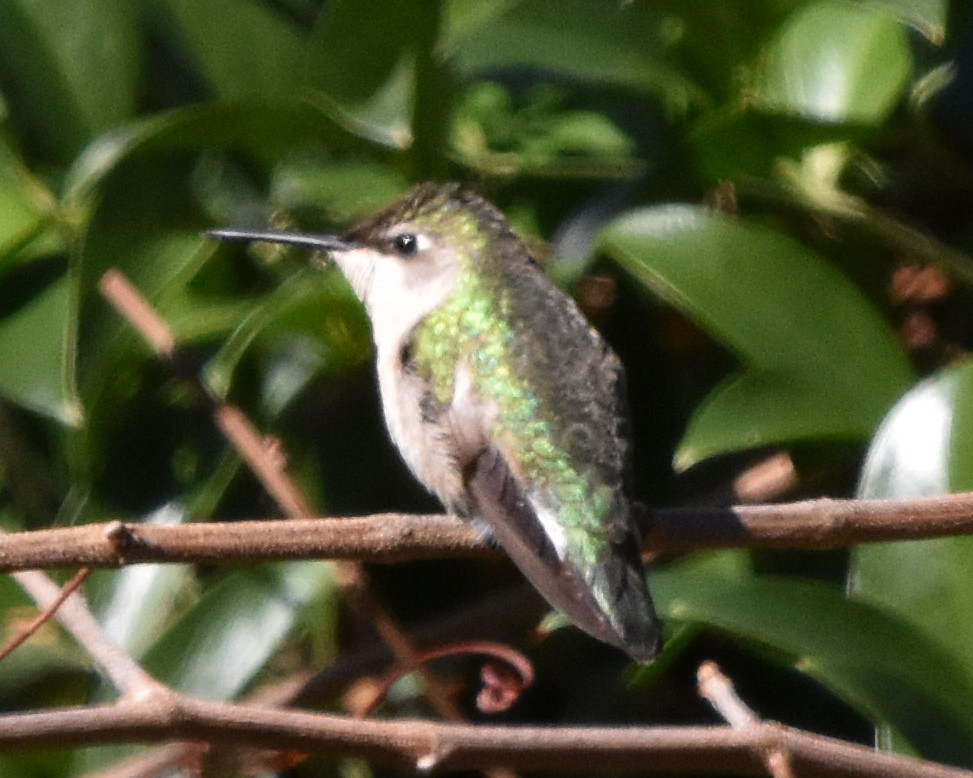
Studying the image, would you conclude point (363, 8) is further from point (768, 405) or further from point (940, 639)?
point (940, 639)

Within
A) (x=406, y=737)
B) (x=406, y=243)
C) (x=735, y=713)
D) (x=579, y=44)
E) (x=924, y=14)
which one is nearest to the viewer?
(x=406, y=737)

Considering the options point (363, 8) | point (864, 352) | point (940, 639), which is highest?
point (363, 8)

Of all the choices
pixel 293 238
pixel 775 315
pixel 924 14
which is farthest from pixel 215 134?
pixel 924 14

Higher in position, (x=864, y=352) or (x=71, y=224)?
(x=71, y=224)

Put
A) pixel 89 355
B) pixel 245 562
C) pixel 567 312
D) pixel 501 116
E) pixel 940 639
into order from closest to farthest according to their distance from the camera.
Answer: pixel 245 562, pixel 940 639, pixel 89 355, pixel 567 312, pixel 501 116

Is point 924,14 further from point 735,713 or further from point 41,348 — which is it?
point 41,348

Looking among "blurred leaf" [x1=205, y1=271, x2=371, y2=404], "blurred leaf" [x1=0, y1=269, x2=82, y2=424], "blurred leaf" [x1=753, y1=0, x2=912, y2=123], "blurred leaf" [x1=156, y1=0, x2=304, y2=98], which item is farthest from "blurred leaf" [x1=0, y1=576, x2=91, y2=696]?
"blurred leaf" [x1=753, y1=0, x2=912, y2=123]

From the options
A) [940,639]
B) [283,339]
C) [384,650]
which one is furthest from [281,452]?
[940,639]

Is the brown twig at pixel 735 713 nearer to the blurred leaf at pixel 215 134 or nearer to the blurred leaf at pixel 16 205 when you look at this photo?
the blurred leaf at pixel 215 134

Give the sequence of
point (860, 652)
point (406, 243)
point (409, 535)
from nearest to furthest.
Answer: point (409, 535) < point (860, 652) < point (406, 243)
